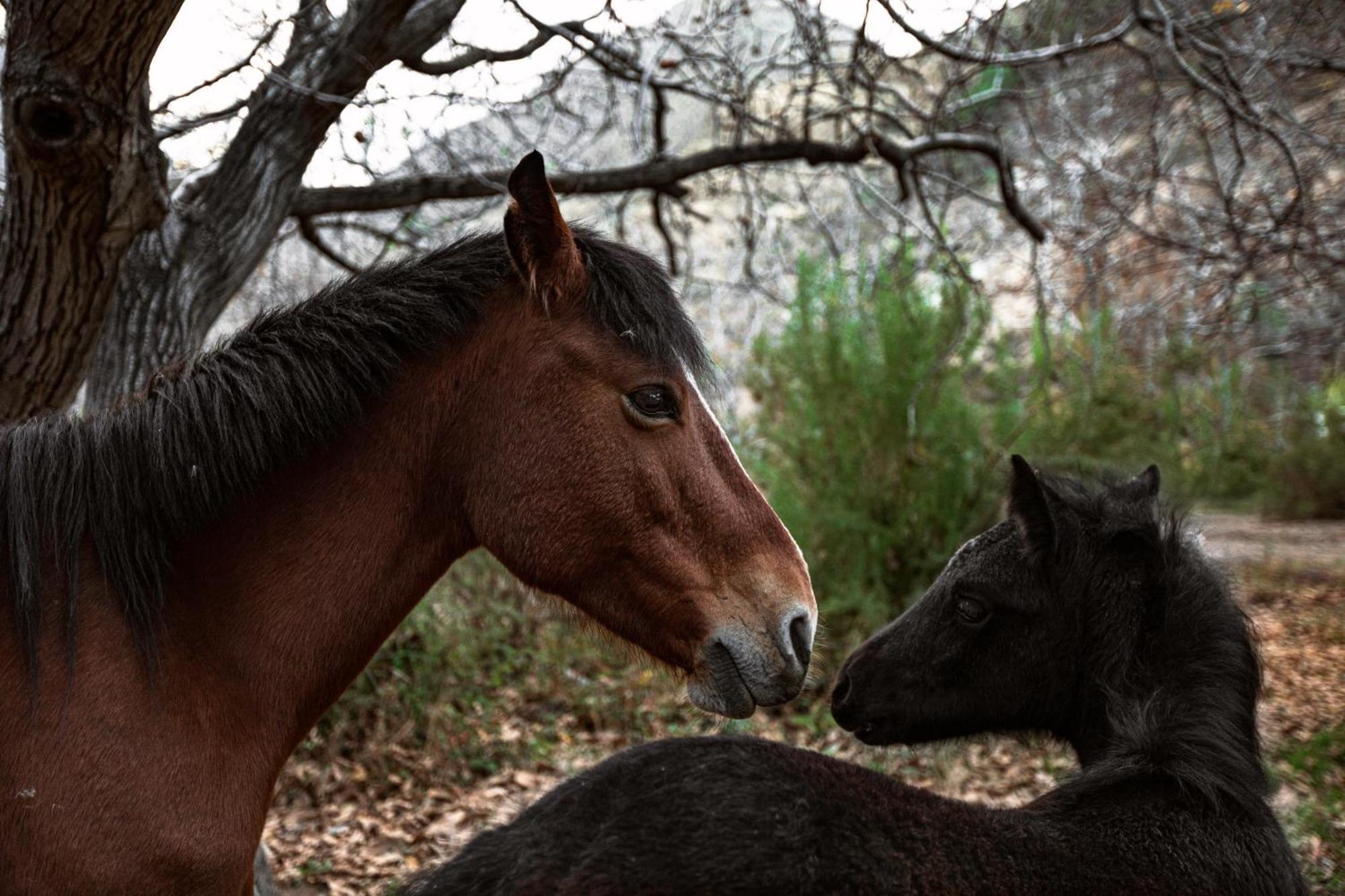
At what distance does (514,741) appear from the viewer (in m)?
6.56

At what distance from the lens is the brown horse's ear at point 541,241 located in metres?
2.39

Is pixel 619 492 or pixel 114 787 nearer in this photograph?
pixel 114 787

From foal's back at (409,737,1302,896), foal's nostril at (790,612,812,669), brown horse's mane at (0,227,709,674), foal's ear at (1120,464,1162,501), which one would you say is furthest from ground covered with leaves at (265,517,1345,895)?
brown horse's mane at (0,227,709,674)

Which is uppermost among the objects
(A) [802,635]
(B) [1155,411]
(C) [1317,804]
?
(B) [1155,411]

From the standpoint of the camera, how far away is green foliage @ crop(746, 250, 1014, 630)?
7.22m

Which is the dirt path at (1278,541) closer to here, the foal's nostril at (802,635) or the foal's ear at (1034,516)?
the foal's ear at (1034,516)

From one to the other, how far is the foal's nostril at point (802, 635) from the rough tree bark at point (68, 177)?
7.68ft

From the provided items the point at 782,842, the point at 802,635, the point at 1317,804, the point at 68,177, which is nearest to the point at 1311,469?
the point at 1317,804

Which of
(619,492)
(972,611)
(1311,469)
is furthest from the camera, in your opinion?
(1311,469)

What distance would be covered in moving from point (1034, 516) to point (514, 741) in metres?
4.27

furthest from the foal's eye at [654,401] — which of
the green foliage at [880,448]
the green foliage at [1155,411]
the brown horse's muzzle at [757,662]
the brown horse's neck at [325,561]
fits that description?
the green foliage at [880,448]

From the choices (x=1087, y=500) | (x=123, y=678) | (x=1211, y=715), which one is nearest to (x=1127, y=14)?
(x=1087, y=500)

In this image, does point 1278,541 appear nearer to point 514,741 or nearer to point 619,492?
point 514,741

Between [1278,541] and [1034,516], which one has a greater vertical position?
[1034,516]
